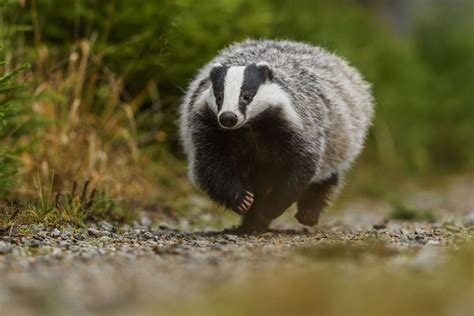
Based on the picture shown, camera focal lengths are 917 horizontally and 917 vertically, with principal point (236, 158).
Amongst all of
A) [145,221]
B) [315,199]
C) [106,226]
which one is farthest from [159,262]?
[315,199]

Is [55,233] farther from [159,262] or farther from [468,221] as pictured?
[468,221]

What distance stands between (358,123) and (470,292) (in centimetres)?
400

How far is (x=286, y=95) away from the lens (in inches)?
264

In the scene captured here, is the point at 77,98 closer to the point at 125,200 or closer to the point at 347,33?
the point at 125,200

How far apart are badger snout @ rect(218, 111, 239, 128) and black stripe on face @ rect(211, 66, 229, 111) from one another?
0.22 m

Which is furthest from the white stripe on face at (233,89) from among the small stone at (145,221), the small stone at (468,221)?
the small stone at (468,221)

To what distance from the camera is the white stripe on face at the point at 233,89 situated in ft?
20.5

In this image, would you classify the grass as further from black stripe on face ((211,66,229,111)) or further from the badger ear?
black stripe on face ((211,66,229,111))

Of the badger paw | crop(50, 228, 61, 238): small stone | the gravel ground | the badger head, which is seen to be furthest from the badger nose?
crop(50, 228, 61, 238): small stone

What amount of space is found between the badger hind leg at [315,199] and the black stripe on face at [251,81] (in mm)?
1474

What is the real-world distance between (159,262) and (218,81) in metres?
2.04

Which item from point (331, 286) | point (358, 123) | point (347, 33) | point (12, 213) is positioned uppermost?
point (347, 33)

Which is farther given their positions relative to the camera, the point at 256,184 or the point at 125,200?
the point at 125,200

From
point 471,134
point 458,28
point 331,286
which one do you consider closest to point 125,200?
point 331,286
